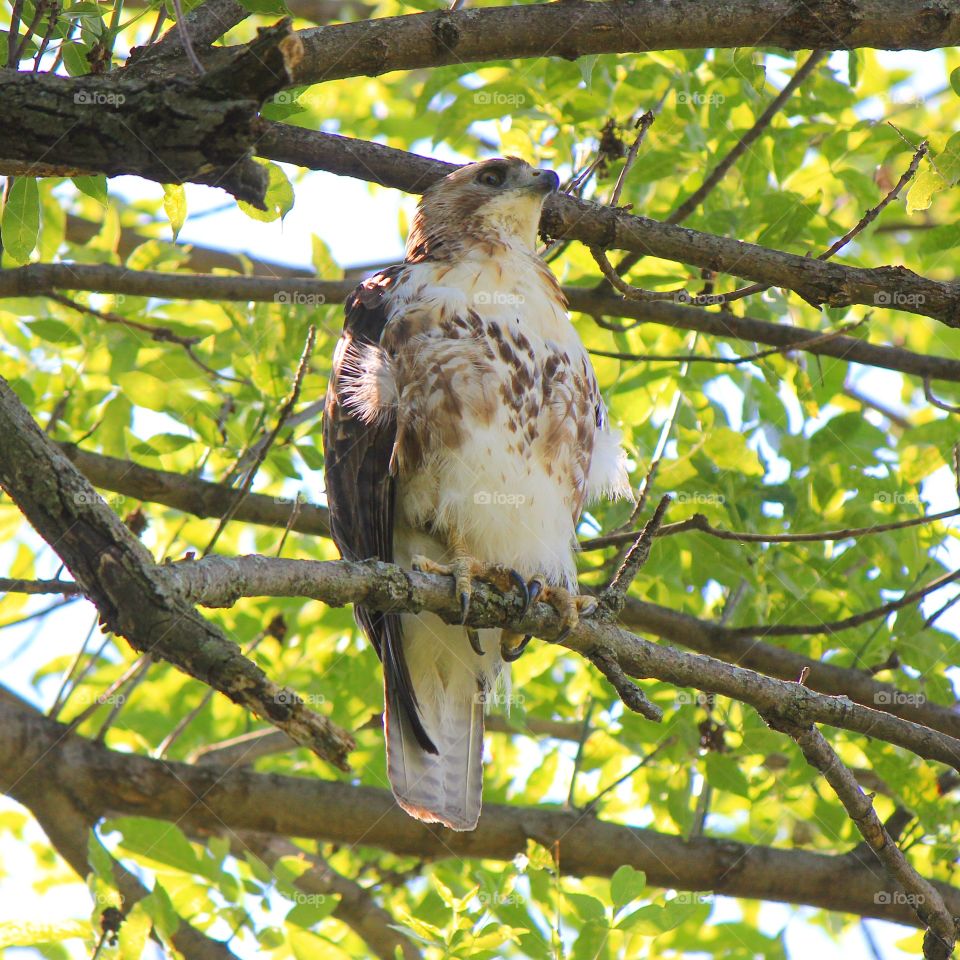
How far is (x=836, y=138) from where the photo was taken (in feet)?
17.6

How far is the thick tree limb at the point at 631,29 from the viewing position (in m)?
3.81

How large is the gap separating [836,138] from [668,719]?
280 cm

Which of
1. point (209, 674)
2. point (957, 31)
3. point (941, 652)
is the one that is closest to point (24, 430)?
point (209, 674)

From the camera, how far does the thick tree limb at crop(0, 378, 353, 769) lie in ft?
7.25

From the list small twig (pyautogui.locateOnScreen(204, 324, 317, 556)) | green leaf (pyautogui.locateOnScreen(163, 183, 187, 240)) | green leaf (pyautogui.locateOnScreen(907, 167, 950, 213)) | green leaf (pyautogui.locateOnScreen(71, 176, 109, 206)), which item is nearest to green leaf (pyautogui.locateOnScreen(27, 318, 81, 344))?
small twig (pyautogui.locateOnScreen(204, 324, 317, 556))

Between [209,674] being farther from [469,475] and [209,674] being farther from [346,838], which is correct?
[346,838]

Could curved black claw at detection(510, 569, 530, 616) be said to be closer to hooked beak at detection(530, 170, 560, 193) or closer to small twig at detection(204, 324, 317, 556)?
small twig at detection(204, 324, 317, 556)

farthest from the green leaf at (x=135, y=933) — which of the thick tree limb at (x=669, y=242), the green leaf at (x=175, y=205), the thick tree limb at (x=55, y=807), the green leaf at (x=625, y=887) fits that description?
the thick tree limb at (x=669, y=242)

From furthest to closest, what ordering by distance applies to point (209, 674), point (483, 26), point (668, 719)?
point (668, 719) → point (483, 26) → point (209, 674)

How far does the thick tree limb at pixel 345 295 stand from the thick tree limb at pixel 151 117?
2.25 metres

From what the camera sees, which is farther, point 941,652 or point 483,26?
point 941,652

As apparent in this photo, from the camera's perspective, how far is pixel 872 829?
12.2ft

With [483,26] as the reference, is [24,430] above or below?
below

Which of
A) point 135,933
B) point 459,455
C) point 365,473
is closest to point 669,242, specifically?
point 459,455
